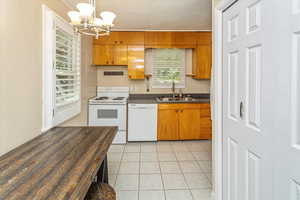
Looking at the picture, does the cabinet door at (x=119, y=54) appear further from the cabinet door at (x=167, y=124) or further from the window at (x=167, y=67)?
the cabinet door at (x=167, y=124)

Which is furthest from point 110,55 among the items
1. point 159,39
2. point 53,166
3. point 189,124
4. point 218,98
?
point 53,166

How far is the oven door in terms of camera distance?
13.6ft

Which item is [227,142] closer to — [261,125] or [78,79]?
[261,125]

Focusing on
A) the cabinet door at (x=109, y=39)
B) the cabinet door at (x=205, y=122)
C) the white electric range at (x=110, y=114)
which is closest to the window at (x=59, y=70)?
the white electric range at (x=110, y=114)

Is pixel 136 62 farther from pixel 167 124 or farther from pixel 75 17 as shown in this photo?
pixel 75 17

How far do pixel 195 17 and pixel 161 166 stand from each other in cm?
263

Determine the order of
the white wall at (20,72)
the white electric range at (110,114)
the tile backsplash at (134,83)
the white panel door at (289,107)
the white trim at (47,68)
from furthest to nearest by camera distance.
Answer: the tile backsplash at (134,83), the white electric range at (110,114), the white trim at (47,68), the white wall at (20,72), the white panel door at (289,107)

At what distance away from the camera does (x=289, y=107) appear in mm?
1021

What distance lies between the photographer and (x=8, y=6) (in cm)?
158

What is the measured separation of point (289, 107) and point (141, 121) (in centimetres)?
339

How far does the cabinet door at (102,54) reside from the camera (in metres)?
4.44

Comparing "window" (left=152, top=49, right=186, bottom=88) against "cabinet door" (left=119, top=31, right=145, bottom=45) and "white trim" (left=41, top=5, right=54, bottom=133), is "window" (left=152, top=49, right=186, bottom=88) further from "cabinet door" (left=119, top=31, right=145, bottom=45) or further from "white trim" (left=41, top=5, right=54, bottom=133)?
"white trim" (left=41, top=5, right=54, bottom=133)

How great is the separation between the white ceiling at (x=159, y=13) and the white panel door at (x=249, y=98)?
1329 millimetres

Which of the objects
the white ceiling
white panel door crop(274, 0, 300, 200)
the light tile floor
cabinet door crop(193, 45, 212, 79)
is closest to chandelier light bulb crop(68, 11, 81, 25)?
the white ceiling
